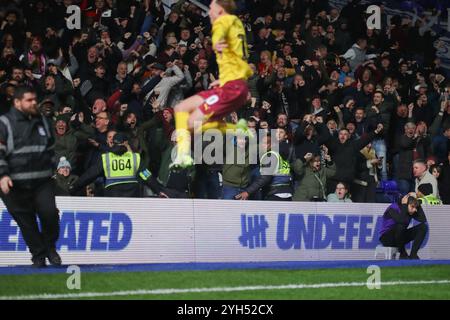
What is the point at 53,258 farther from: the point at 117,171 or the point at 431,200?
the point at 431,200

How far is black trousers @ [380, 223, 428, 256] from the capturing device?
17.2 m

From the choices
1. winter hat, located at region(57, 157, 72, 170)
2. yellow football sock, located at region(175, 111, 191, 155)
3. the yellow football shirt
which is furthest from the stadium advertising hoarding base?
the yellow football shirt

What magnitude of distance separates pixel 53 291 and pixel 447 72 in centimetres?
1721

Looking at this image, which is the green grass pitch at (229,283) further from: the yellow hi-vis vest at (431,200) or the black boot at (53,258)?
the yellow hi-vis vest at (431,200)

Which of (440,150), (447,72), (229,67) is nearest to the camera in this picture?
(229,67)

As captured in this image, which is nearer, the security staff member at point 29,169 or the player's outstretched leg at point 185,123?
the player's outstretched leg at point 185,123

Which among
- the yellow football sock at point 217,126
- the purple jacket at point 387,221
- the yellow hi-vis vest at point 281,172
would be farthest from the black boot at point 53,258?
the purple jacket at point 387,221

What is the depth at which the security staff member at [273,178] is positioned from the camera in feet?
54.9

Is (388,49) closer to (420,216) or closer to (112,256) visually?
(420,216)

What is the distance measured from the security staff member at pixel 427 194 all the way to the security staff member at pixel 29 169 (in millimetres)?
8750

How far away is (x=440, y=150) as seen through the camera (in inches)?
827
